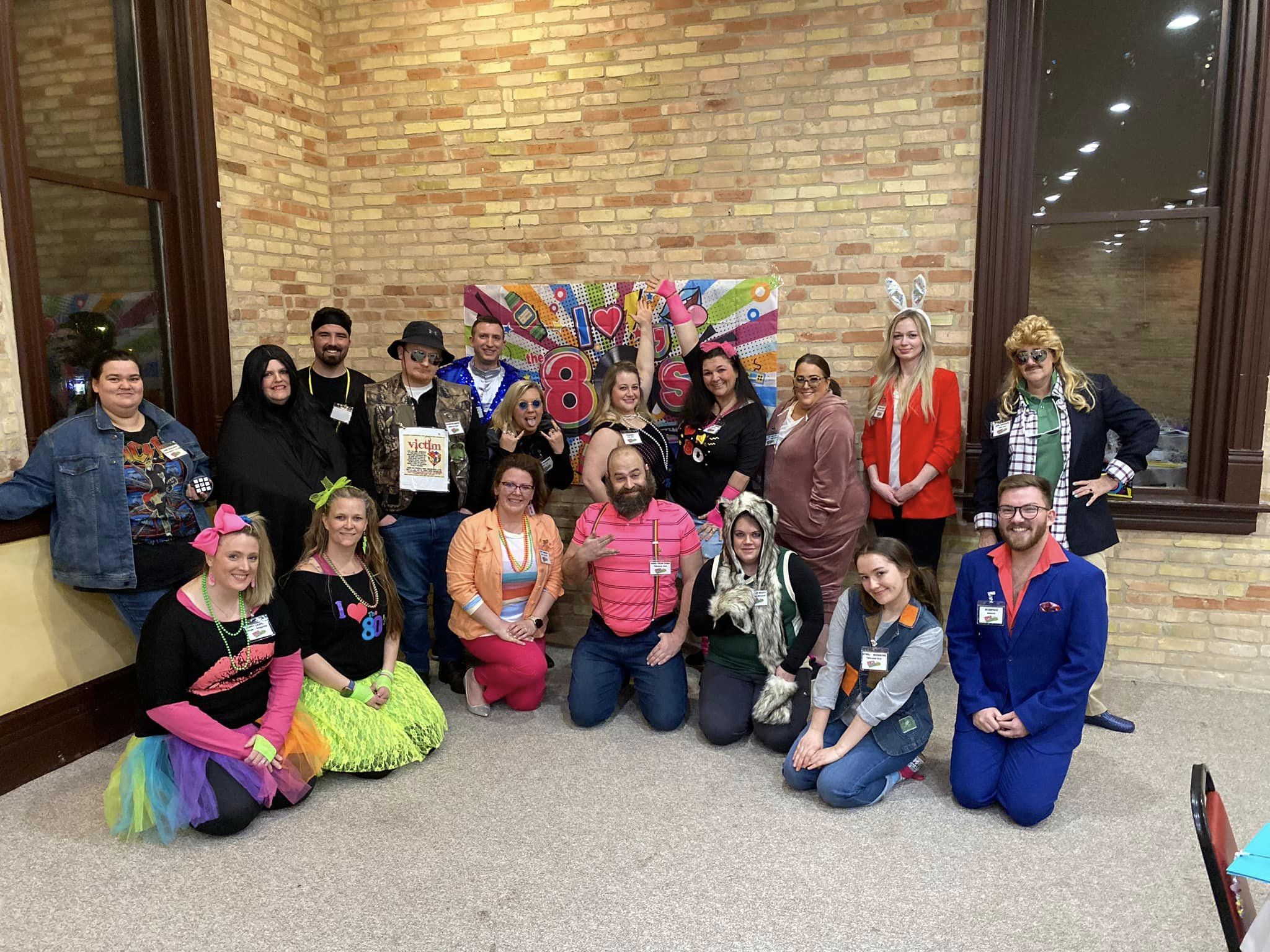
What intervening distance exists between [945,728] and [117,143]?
190 inches

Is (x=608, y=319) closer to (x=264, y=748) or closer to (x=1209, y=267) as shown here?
(x=264, y=748)

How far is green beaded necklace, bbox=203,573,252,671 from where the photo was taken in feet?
10.9

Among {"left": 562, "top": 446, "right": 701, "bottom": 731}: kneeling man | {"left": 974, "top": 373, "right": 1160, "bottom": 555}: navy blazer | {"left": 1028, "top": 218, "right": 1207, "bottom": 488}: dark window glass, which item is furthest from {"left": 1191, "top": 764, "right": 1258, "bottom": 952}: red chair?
{"left": 1028, "top": 218, "right": 1207, "bottom": 488}: dark window glass

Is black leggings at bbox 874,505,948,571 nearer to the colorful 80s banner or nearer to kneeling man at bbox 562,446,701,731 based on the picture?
the colorful 80s banner

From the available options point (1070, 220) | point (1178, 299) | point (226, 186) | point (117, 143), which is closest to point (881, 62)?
point (1070, 220)

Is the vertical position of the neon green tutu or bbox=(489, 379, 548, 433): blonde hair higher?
bbox=(489, 379, 548, 433): blonde hair

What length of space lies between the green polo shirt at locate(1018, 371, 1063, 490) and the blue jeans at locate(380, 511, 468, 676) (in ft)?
9.01

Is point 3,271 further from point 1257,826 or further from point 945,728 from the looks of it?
point 1257,826

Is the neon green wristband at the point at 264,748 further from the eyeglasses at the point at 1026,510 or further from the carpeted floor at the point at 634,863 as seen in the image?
the eyeglasses at the point at 1026,510

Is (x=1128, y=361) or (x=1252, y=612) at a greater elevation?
(x=1128, y=361)

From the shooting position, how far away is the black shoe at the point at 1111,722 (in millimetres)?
4051

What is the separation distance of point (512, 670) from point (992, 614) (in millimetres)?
2111

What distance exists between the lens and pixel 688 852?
10.2 feet

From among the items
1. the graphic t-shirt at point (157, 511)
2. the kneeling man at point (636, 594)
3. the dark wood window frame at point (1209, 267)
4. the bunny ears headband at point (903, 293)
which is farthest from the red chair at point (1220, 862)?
the graphic t-shirt at point (157, 511)
